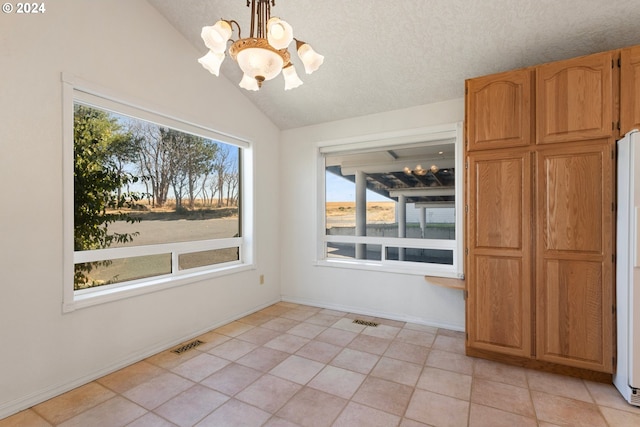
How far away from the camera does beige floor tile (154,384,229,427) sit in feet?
6.26

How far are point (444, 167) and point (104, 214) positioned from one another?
3.49 metres

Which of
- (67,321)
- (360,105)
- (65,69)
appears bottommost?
(67,321)

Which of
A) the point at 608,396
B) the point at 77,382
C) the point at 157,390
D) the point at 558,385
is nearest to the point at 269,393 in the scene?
the point at 157,390

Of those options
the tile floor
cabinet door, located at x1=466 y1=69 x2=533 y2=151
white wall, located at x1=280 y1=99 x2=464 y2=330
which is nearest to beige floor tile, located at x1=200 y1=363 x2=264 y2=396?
the tile floor

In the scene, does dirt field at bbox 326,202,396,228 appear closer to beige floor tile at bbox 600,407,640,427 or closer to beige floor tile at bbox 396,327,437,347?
beige floor tile at bbox 396,327,437,347

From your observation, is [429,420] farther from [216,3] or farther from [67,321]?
[216,3]

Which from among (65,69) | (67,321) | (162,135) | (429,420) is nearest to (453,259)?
(429,420)

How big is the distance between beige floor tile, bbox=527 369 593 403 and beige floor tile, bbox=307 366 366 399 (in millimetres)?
1304

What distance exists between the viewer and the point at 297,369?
8.24 ft

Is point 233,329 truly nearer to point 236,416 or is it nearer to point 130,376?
point 130,376

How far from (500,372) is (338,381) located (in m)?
1.33

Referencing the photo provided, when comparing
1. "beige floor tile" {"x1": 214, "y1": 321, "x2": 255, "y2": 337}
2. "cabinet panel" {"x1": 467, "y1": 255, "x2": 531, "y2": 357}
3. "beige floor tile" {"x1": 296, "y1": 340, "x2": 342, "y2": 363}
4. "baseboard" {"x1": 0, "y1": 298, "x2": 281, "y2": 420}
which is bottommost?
"beige floor tile" {"x1": 296, "y1": 340, "x2": 342, "y2": 363}

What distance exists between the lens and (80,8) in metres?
2.30

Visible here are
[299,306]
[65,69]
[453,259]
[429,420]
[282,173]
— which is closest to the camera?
[429,420]
